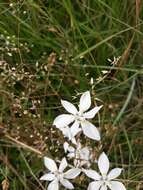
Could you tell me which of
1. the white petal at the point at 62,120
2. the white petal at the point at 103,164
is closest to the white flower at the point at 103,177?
the white petal at the point at 103,164

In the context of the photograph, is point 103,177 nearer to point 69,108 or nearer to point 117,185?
point 117,185

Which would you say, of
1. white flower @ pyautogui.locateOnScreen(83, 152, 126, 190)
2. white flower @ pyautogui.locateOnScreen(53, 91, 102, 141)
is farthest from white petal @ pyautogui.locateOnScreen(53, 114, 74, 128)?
white flower @ pyautogui.locateOnScreen(83, 152, 126, 190)

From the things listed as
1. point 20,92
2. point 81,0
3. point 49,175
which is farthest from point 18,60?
point 49,175

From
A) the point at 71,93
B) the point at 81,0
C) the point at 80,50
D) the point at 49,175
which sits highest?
the point at 81,0

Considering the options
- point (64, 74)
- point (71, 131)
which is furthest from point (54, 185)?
point (64, 74)

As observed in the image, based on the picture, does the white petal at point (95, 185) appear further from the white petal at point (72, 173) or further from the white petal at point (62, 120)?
the white petal at point (62, 120)

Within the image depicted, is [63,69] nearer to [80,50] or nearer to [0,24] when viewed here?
[80,50]

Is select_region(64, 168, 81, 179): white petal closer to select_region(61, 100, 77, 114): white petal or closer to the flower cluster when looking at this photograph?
the flower cluster
